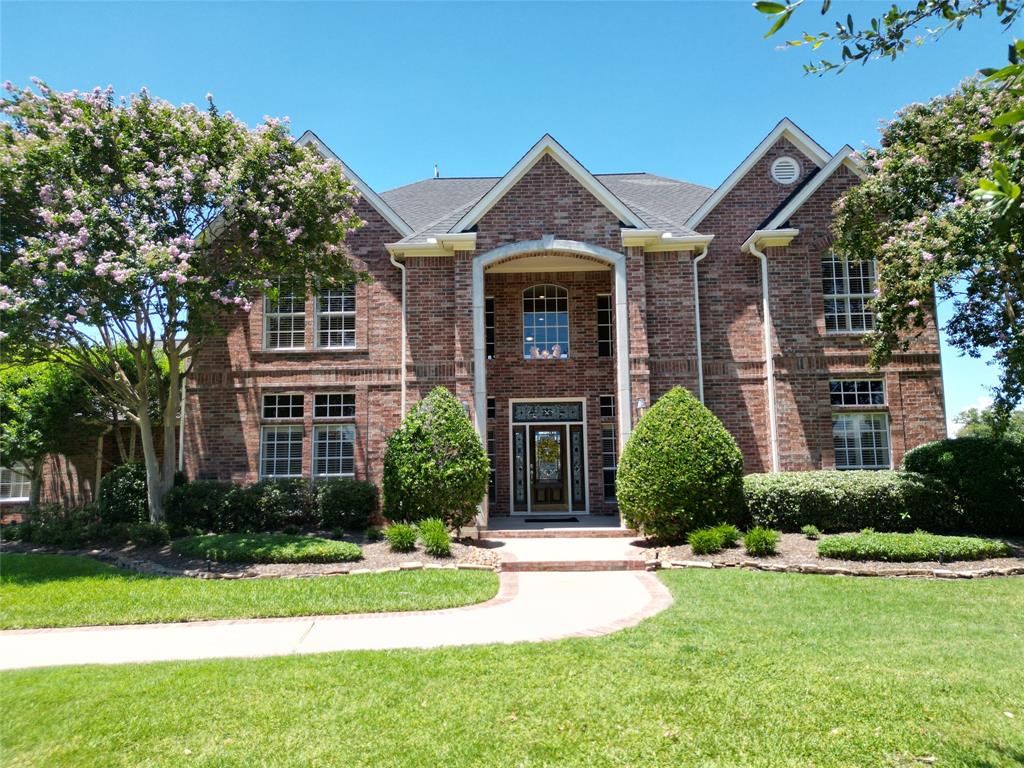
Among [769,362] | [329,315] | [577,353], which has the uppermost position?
[329,315]

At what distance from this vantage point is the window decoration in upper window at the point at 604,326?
17.2m

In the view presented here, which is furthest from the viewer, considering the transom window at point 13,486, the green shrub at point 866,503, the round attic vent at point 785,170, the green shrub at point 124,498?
the transom window at point 13,486

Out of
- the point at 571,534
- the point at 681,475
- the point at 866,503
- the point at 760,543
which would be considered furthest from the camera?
the point at 571,534

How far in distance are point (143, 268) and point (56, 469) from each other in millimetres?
10690

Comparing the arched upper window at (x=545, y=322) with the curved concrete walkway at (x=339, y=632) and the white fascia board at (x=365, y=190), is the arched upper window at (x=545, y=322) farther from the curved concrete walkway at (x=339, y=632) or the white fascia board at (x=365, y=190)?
the curved concrete walkway at (x=339, y=632)

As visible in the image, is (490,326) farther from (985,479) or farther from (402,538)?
(985,479)

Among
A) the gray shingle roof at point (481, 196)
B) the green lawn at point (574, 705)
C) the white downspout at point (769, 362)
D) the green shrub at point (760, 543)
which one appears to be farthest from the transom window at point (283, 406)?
the white downspout at point (769, 362)

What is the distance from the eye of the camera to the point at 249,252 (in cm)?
1313

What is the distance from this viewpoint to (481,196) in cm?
1836

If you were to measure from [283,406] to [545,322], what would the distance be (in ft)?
22.9

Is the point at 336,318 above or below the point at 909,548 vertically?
above

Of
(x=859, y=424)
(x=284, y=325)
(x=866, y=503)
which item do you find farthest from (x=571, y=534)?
(x=284, y=325)

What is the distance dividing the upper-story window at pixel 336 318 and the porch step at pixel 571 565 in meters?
7.73

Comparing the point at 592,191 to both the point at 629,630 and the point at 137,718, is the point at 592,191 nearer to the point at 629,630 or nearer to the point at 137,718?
the point at 629,630
